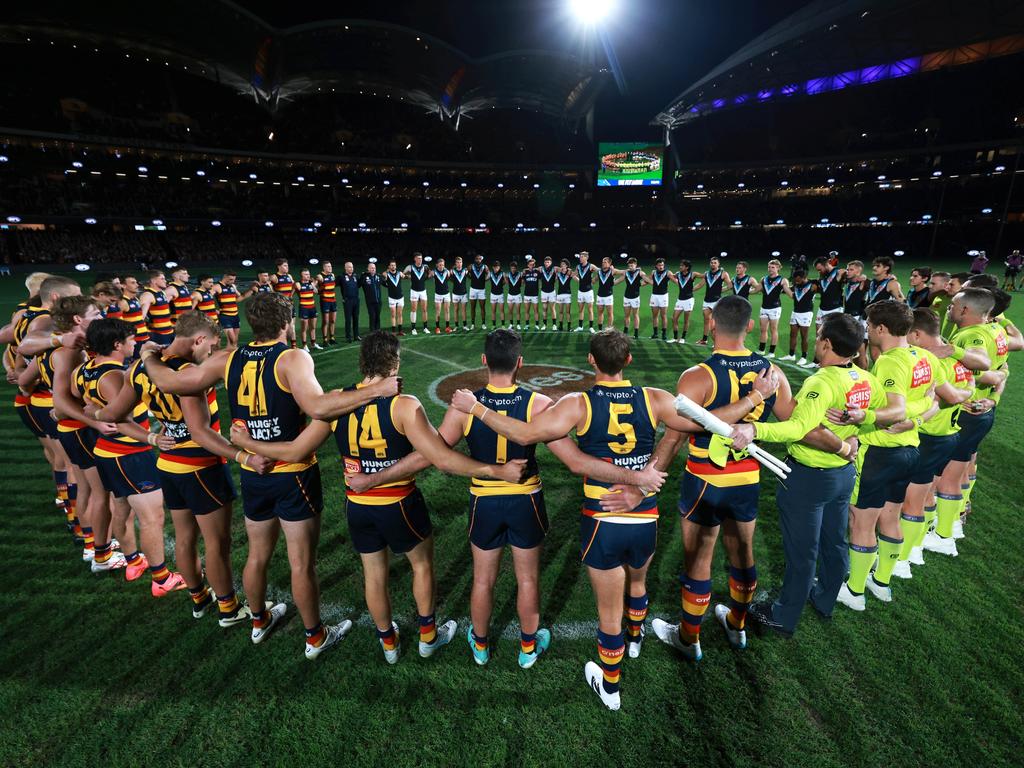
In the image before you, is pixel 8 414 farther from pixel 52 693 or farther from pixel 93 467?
pixel 52 693

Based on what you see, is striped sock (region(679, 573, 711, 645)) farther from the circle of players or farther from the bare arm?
the bare arm

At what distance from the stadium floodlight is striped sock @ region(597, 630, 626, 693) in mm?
39895

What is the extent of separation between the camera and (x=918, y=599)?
4.41 m

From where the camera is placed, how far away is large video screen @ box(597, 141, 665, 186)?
133ft

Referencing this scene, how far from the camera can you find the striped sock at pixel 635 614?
12.4 feet

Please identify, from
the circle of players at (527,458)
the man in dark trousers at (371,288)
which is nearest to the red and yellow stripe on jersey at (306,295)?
the man in dark trousers at (371,288)

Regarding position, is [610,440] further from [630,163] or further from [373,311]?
[630,163]

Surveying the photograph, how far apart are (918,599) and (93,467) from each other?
7.75 metres

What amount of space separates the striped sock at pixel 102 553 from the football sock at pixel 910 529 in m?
7.55

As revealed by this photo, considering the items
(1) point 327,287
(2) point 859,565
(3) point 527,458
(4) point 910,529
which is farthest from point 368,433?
(1) point 327,287

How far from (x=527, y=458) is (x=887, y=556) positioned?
11.7ft

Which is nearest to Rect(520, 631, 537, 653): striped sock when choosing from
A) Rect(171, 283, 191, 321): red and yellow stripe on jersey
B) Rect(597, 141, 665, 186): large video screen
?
Rect(171, 283, 191, 321): red and yellow stripe on jersey

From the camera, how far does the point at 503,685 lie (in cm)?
360

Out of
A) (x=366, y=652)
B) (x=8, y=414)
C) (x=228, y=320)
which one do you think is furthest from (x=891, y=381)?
(x=228, y=320)
